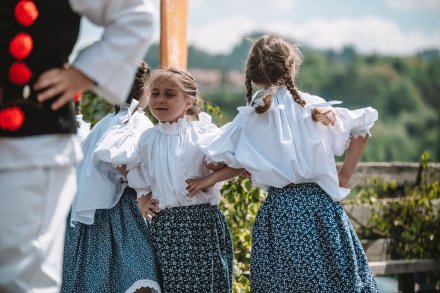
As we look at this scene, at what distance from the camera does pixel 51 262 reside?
6.71ft

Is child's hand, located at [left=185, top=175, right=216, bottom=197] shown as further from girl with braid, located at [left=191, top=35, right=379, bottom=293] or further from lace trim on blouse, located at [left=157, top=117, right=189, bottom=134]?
lace trim on blouse, located at [left=157, top=117, right=189, bottom=134]

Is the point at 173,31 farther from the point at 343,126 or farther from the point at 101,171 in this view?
the point at 343,126

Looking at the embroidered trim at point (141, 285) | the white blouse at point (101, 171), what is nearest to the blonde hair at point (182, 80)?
the white blouse at point (101, 171)

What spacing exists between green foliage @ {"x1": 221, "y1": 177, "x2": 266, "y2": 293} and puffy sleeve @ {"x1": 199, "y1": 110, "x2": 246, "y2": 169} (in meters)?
1.15

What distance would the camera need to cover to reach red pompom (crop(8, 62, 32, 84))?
1984 millimetres

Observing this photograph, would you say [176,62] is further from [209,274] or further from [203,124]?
[209,274]

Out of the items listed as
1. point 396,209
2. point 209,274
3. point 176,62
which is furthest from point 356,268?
point 396,209

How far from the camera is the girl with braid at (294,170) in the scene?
3.58m

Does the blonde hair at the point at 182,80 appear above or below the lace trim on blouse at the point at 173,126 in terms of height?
above

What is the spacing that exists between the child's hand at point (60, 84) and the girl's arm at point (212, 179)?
67.2 inches

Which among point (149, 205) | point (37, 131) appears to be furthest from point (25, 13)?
point (149, 205)

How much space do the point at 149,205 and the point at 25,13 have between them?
2.03 m

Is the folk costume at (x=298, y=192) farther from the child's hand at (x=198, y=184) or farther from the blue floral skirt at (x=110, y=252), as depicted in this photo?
the blue floral skirt at (x=110, y=252)

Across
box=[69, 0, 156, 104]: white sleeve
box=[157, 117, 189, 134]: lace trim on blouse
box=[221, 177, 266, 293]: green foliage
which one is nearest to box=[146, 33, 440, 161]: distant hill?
box=[221, 177, 266, 293]: green foliage
